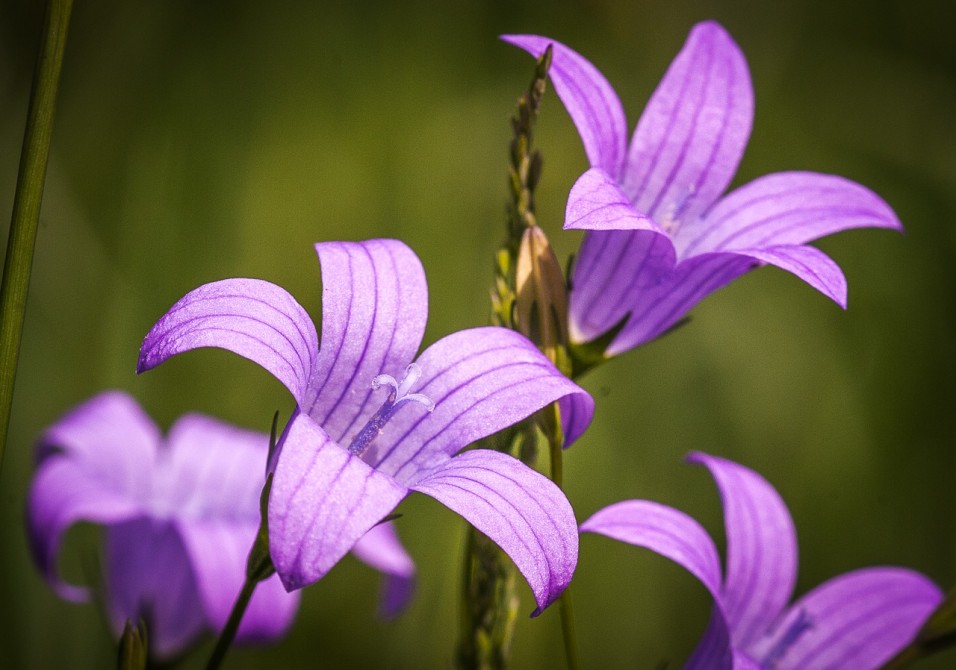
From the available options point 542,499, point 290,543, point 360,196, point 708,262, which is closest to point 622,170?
point 708,262

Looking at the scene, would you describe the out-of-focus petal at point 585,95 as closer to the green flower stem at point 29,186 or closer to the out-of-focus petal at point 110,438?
the green flower stem at point 29,186

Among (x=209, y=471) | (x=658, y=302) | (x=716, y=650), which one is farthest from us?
(x=209, y=471)

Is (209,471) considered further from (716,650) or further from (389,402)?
(716,650)

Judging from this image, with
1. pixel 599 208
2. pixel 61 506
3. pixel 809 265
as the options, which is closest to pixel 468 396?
pixel 599 208

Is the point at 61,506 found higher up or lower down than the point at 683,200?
lower down

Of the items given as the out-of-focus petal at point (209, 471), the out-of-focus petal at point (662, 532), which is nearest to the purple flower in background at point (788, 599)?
the out-of-focus petal at point (662, 532)

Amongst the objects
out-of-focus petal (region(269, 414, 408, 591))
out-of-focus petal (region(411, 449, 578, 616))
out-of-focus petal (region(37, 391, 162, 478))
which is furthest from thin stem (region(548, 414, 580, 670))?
out-of-focus petal (region(37, 391, 162, 478))

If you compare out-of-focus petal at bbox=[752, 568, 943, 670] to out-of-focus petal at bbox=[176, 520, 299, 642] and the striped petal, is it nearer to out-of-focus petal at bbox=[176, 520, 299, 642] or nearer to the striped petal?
out-of-focus petal at bbox=[176, 520, 299, 642]
